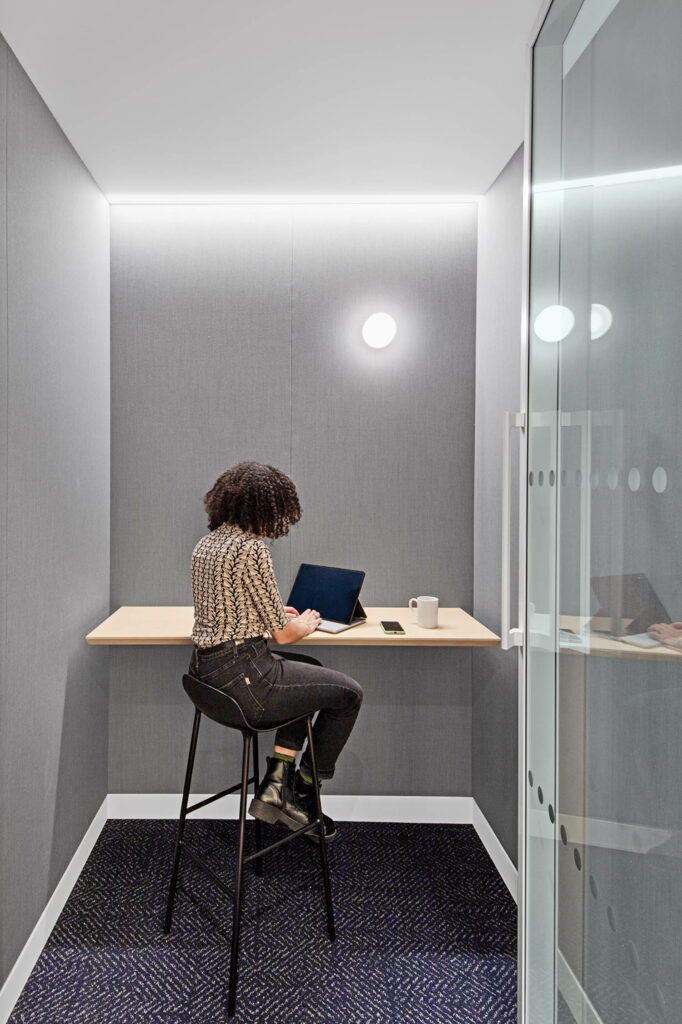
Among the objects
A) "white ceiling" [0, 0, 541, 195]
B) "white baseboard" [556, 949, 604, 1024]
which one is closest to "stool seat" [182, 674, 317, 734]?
"white baseboard" [556, 949, 604, 1024]

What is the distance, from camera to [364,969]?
6.41ft

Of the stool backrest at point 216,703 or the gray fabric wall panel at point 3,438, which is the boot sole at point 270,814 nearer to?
the stool backrest at point 216,703

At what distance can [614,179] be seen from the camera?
1.03 metres

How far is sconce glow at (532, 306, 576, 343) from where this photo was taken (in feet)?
4.21

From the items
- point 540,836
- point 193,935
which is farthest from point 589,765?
point 193,935

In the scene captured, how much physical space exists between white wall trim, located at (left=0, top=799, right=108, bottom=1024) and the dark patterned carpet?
3 cm

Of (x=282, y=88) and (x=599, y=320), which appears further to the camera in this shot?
(x=282, y=88)

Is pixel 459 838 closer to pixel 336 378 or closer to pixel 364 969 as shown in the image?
Answer: pixel 364 969

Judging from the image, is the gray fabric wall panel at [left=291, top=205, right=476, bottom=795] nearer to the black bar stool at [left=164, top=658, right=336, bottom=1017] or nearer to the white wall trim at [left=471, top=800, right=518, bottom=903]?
the white wall trim at [left=471, top=800, right=518, bottom=903]

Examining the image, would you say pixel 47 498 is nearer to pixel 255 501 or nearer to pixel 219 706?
pixel 255 501

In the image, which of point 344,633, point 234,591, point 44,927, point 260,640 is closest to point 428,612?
point 344,633

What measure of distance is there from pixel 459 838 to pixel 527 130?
2488 millimetres

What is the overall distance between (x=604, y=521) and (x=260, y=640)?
1.31m

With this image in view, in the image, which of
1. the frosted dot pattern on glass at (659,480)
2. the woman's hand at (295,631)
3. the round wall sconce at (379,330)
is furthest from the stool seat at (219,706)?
the round wall sconce at (379,330)
